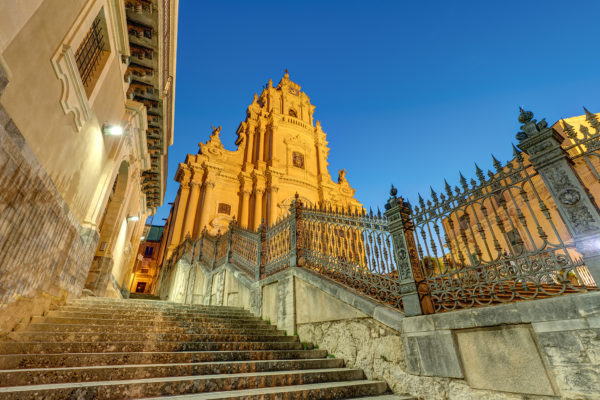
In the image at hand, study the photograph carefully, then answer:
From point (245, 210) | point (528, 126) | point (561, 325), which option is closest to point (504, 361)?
point (561, 325)

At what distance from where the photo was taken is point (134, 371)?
10.6 feet

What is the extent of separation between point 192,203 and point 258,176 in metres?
6.39

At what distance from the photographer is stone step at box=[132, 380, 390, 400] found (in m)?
2.81

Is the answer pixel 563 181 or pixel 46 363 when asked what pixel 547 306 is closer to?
pixel 563 181

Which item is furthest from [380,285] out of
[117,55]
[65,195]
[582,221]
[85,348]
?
[117,55]

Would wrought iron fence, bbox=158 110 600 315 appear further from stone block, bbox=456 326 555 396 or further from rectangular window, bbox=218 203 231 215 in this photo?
rectangular window, bbox=218 203 231 215

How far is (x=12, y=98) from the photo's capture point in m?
3.61

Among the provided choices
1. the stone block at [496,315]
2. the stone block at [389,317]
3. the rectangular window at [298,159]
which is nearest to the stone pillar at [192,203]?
the rectangular window at [298,159]

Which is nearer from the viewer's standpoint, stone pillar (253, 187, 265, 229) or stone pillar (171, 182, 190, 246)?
stone pillar (171, 182, 190, 246)

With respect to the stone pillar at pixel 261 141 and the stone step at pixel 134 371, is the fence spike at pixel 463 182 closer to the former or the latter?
the stone step at pixel 134 371

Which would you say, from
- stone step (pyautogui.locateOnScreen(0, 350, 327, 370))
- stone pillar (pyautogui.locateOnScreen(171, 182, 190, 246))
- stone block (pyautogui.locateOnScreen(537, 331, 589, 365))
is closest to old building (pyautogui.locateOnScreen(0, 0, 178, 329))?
stone step (pyautogui.locateOnScreen(0, 350, 327, 370))

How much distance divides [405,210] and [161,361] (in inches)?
179

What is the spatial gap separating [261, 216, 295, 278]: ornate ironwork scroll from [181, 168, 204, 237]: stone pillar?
14.0 meters

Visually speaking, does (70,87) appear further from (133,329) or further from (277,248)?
(277,248)
